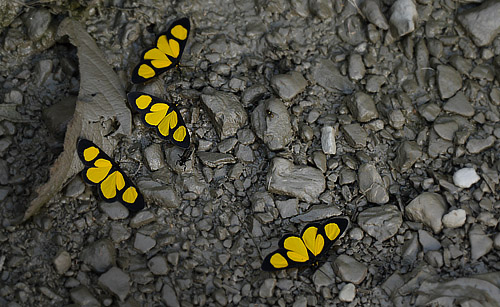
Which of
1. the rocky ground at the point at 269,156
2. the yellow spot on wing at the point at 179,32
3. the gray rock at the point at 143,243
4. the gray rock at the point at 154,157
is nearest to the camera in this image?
the rocky ground at the point at 269,156

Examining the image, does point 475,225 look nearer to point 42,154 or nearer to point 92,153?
point 92,153

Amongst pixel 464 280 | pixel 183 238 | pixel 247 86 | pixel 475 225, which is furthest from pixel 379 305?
pixel 247 86

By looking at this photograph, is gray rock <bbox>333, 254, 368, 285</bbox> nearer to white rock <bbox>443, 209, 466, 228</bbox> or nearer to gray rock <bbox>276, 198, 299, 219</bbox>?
gray rock <bbox>276, 198, 299, 219</bbox>

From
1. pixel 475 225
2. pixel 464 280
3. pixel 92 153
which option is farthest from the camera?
pixel 92 153

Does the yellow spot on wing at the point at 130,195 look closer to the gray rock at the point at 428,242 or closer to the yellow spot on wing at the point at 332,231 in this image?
the yellow spot on wing at the point at 332,231

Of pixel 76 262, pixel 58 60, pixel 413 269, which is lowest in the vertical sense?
pixel 76 262

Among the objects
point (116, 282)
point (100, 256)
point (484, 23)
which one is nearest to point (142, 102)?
point (100, 256)

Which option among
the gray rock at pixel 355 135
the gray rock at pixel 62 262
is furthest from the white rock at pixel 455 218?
the gray rock at pixel 62 262
